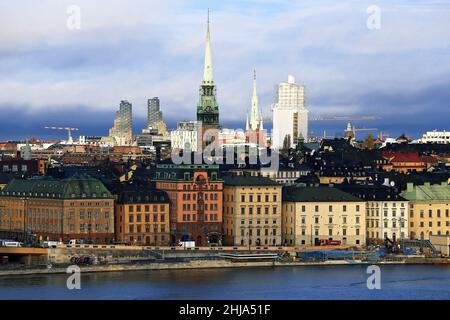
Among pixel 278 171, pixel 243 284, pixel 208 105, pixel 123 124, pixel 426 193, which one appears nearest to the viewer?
pixel 243 284

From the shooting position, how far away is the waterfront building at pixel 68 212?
50.6 metres

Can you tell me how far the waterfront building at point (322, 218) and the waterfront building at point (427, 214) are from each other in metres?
2.25

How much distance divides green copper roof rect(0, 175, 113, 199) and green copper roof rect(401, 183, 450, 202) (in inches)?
407

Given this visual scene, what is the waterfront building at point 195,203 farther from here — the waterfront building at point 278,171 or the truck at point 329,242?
the waterfront building at point 278,171

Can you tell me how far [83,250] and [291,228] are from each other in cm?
776

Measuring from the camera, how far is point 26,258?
47969mm

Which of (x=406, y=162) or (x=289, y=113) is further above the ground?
(x=289, y=113)

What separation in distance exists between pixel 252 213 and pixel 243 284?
10267 millimetres

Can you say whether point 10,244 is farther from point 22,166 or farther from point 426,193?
point 22,166

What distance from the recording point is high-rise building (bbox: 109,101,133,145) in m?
163

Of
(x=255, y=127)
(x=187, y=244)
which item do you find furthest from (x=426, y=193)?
(x=255, y=127)

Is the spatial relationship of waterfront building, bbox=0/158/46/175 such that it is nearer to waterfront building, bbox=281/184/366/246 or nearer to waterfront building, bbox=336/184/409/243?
waterfront building, bbox=281/184/366/246

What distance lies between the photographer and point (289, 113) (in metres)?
116

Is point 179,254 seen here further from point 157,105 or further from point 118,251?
point 157,105
